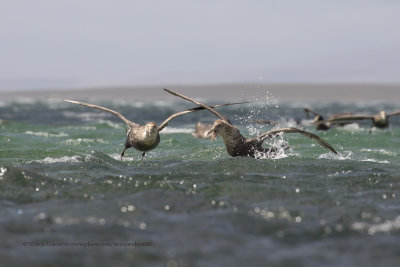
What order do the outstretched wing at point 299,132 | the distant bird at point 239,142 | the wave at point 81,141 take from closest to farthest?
the outstretched wing at point 299,132, the distant bird at point 239,142, the wave at point 81,141

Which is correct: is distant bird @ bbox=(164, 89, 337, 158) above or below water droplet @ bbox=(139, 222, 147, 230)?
above

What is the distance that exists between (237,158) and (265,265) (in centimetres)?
732

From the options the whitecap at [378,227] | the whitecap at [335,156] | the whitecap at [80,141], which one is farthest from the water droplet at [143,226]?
the whitecap at [80,141]

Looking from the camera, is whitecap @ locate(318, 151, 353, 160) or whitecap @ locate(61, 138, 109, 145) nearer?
whitecap @ locate(318, 151, 353, 160)

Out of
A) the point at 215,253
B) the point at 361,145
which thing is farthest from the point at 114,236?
the point at 361,145

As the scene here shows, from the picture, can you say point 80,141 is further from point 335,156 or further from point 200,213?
point 200,213

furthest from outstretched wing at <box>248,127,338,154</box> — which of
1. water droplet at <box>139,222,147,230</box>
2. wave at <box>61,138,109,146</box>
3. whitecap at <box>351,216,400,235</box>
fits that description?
wave at <box>61,138,109,146</box>

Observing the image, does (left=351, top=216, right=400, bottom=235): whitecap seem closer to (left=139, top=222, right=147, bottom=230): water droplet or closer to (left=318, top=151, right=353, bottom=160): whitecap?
(left=139, top=222, right=147, bottom=230): water droplet

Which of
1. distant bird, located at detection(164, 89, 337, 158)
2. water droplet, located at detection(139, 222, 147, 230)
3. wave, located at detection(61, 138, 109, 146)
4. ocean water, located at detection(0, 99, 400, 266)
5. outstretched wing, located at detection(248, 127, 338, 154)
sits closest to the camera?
ocean water, located at detection(0, 99, 400, 266)

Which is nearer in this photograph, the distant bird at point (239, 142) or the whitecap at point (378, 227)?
the whitecap at point (378, 227)

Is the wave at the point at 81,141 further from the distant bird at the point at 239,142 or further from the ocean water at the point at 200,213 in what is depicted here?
the distant bird at the point at 239,142

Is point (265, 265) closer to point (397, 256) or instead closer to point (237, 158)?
point (397, 256)

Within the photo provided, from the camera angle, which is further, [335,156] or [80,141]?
[80,141]

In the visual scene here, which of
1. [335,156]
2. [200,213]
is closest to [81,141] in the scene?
[335,156]
